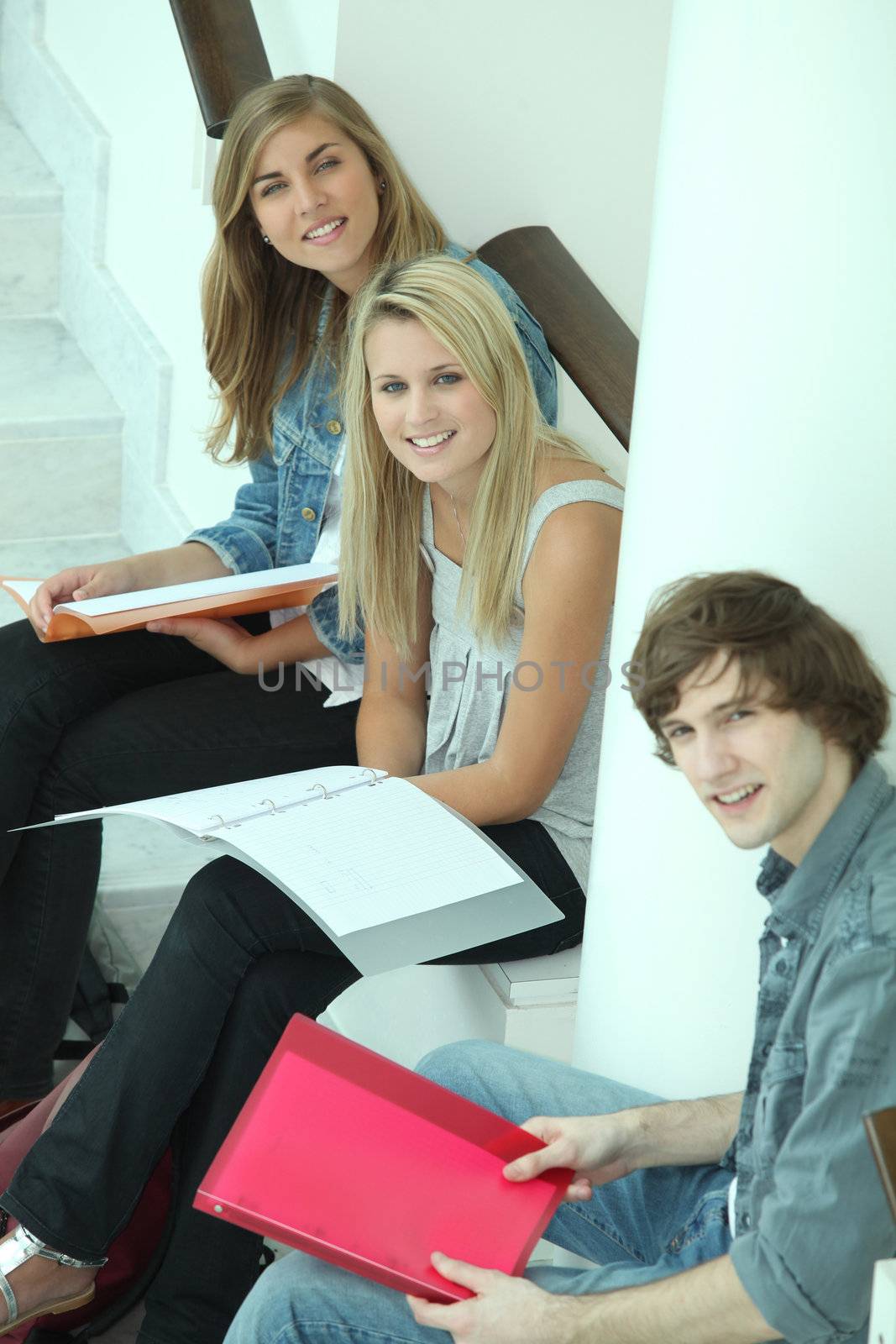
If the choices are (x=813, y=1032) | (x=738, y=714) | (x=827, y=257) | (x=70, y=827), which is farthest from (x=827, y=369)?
(x=70, y=827)

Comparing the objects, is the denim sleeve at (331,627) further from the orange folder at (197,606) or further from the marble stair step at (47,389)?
the marble stair step at (47,389)

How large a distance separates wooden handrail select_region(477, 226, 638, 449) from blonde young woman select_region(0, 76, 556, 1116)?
7 cm

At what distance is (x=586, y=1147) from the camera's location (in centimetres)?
121

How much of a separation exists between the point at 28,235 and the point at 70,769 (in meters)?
1.60

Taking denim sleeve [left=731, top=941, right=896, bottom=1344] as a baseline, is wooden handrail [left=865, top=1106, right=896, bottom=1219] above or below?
above

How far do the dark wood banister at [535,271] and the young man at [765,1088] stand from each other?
3.02ft

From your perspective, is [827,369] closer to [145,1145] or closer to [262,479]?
[145,1145]

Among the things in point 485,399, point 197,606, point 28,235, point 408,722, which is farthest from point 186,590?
point 28,235

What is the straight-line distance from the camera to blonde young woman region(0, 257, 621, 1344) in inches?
58.6

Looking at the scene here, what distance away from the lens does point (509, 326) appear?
1707mm

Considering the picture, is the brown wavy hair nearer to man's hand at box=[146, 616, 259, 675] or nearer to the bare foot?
the bare foot

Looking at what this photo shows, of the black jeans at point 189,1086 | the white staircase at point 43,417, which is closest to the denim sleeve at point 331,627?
the black jeans at point 189,1086

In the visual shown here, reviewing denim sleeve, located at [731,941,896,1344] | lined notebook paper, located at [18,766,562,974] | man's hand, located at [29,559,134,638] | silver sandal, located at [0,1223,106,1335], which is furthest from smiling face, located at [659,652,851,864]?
man's hand, located at [29,559,134,638]

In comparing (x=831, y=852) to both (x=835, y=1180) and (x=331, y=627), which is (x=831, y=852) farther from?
(x=331, y=627)
